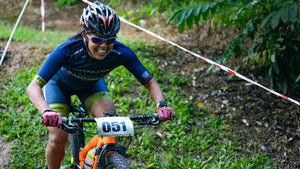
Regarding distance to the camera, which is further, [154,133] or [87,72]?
[154,133]

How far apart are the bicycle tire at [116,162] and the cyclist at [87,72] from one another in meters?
0.48

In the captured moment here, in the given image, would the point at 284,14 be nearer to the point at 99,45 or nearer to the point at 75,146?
the point at 99,45

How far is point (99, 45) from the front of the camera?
9.56ft

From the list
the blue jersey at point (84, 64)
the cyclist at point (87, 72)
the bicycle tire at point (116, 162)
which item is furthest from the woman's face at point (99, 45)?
the bicycle tire at point (116, 162)

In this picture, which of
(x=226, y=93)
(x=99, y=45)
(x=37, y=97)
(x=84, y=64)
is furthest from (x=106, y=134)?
(x=226, y=93)

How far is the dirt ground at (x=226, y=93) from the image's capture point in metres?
4.64

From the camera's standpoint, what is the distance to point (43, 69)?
9.48 feet

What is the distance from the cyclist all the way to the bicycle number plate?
35 cm

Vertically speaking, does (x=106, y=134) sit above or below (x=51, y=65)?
below

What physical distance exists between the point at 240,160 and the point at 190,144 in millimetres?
720

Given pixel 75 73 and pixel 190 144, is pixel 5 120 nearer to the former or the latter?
pixel 75 73

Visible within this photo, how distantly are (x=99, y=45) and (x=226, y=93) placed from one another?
3175mm

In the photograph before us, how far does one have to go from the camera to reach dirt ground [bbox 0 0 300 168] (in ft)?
15.2

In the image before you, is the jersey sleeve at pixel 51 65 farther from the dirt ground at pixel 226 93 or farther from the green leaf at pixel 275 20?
the green leaf at pixel 275 20
